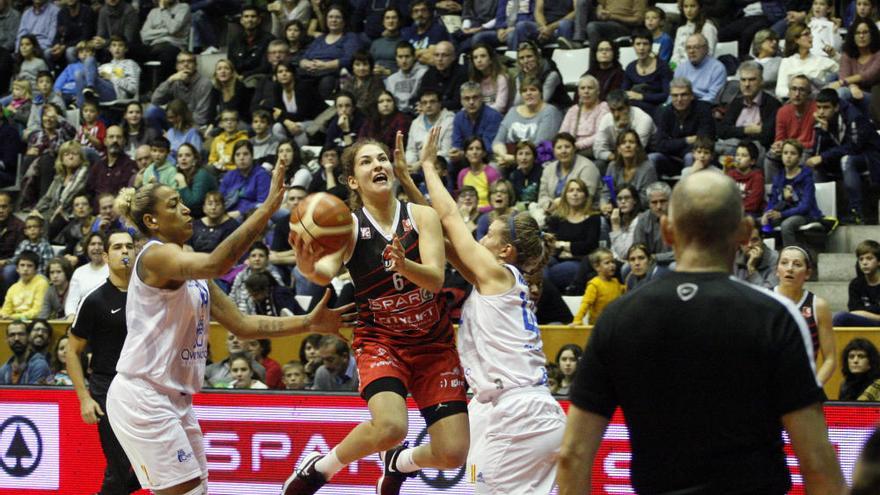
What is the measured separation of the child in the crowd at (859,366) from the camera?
8.63 metres

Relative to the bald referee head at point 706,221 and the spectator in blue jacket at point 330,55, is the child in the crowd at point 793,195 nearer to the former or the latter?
the spectator in blue jacket at point 330,55

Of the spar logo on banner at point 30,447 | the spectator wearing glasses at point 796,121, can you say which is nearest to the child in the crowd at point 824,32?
the spectator wearing glasses at point 796,121

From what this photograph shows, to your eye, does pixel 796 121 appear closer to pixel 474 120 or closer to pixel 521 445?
pixel 474 120

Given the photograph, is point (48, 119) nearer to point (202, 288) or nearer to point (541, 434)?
point (202, 288)

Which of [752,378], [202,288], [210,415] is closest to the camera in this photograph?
[752,378]

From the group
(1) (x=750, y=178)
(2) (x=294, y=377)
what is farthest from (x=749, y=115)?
(2) (x=294, y=377)

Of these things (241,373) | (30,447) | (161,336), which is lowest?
(30,447)

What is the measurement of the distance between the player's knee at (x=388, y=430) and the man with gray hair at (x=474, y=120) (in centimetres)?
740

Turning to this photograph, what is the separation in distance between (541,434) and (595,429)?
2.26 metres

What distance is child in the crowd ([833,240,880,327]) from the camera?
386 inches

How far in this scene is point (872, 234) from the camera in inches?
444

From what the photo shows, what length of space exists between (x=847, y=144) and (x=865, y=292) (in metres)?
1.93

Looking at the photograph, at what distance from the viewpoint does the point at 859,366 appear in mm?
8633

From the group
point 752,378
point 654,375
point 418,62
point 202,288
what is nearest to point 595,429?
point 654,375
